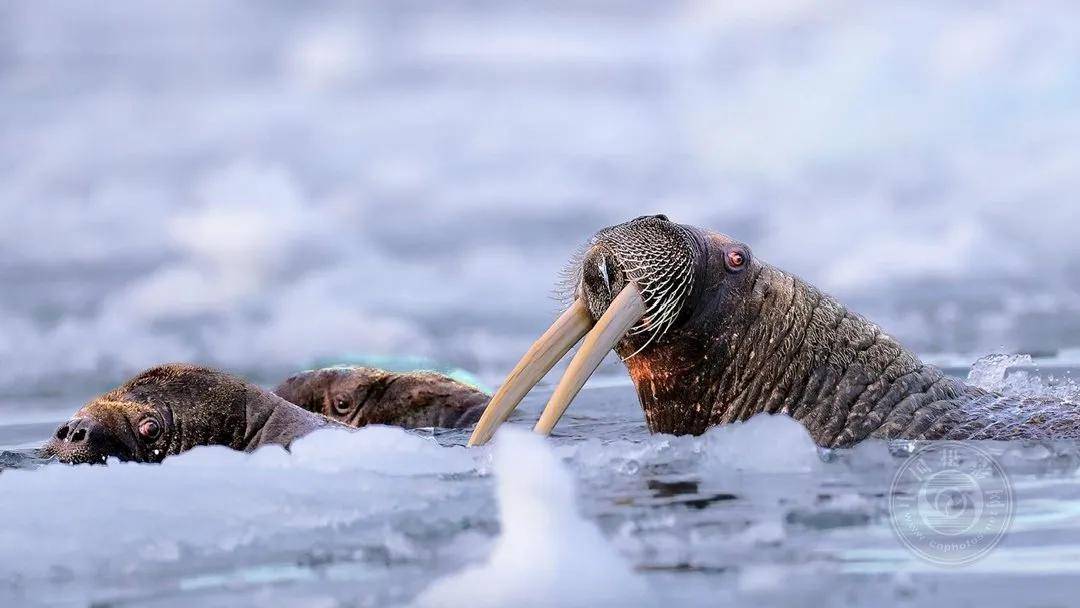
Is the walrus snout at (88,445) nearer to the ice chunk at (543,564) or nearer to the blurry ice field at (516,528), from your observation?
the blurry ice field at (516,528)

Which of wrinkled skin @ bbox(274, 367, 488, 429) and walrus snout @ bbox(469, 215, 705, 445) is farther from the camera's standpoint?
wrinkled skin @ bbox(274, 367, 488, 429)

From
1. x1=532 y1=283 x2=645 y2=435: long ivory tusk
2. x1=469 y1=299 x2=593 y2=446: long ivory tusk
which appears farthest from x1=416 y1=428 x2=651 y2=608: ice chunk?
x1=469 y1=299 x2=593 y2=446: long ivory tusk

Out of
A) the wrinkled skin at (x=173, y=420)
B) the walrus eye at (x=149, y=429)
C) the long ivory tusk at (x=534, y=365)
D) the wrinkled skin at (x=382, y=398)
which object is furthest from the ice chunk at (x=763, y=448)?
the wrinkled skin at (x=382, y=398)

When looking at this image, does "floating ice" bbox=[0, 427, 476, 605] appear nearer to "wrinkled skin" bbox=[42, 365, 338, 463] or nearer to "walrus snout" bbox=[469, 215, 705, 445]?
"walrus snout" bbox=[469, 215, 705, 445]

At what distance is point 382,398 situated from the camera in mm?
12070

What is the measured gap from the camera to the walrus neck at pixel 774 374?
319 inches

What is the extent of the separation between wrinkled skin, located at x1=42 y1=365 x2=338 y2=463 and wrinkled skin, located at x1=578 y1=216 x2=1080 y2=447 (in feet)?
7.47

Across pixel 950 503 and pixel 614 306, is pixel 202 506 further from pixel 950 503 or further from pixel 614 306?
pixel 950 503

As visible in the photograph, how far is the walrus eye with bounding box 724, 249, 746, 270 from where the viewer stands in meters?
8.04

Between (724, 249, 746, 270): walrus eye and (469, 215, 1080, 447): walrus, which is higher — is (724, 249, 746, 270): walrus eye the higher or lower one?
the higher one

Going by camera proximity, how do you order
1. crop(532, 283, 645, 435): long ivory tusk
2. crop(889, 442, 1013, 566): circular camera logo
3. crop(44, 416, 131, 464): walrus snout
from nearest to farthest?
crop(889, 442, 1013, 566): circular camera logo → crop(532, 283, 645, 435): long ivory tusk → crop(44, 416, 131, 464): walrus snout

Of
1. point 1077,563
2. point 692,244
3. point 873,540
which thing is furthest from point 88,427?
point 1077,563

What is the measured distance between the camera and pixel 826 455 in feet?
24.2

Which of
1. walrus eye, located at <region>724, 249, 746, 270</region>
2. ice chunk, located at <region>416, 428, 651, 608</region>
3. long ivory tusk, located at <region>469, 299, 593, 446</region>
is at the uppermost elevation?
walrus eye, located at <region>724, 249, 746, 270</region>
